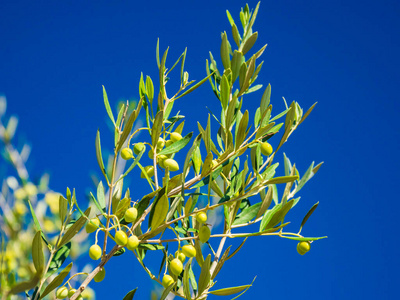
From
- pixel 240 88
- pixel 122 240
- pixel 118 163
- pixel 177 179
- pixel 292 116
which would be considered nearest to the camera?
pixel 122 240

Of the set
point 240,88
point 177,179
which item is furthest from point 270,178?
point 240,88

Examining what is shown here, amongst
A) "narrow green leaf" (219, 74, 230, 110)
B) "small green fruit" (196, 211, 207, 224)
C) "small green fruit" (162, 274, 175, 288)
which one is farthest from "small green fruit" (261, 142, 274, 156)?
"small green fruit" (162, 274, 175, 288)

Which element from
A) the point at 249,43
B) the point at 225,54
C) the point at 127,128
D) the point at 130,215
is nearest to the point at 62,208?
the point at 130,215

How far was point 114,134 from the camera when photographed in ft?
4.64

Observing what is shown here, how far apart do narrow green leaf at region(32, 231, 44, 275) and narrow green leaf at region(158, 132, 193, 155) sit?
51 cm

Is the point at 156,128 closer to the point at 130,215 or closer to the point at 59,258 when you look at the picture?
the point at 130,215

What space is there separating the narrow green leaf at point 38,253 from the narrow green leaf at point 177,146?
507mm

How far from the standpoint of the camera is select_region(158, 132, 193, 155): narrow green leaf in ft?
4.98

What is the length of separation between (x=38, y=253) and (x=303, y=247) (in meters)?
0.91

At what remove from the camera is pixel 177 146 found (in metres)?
1.53

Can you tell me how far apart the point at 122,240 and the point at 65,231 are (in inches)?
8.8

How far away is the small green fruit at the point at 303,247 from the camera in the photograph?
154 centimetres

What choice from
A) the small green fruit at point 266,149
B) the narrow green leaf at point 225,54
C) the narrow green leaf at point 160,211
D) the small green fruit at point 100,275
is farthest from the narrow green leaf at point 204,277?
the narrow green leaf at point 225,54

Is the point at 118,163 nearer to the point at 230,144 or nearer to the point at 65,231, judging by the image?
the point at 65,231
